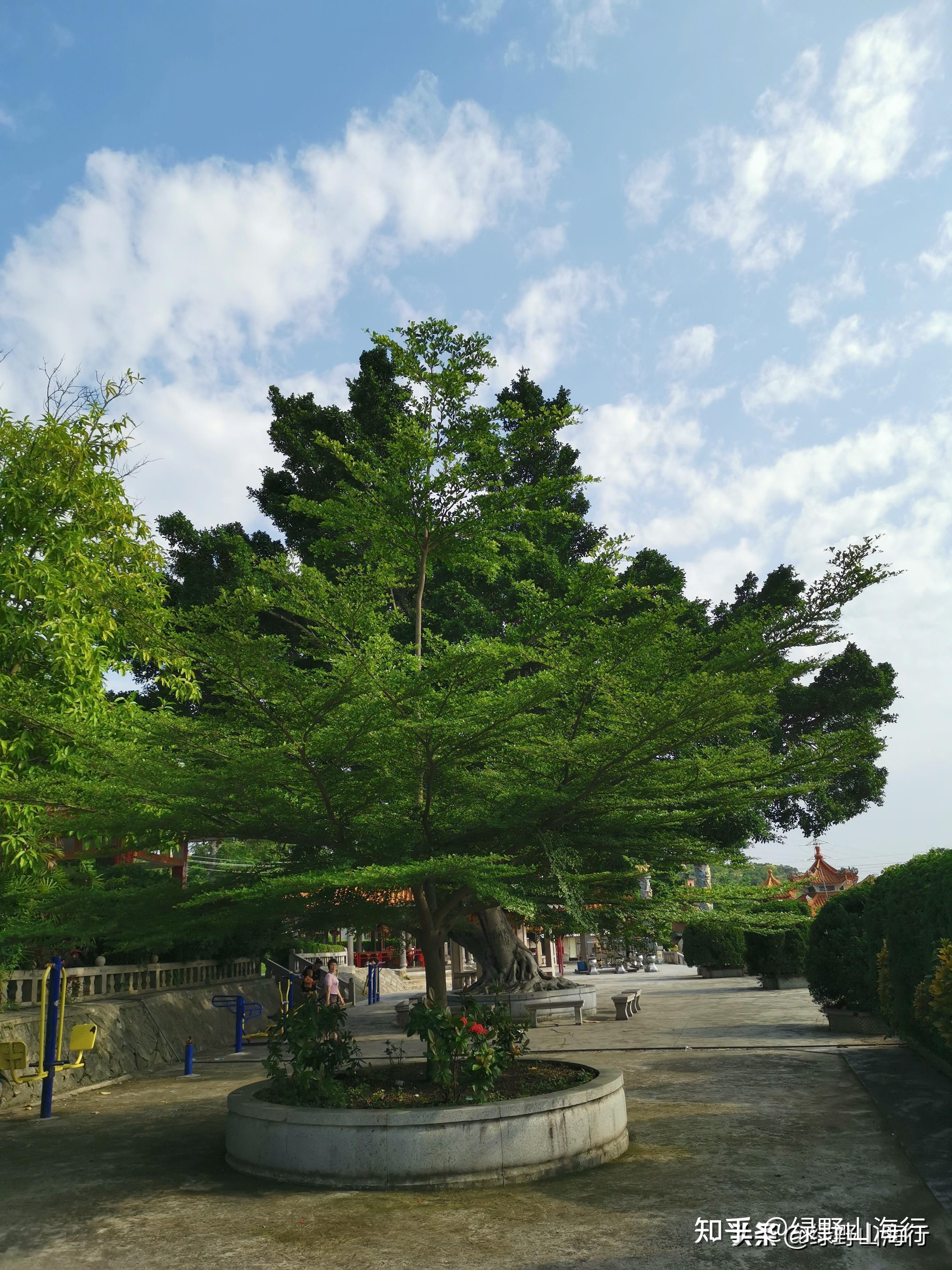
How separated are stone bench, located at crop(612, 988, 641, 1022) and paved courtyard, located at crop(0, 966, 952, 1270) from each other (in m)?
8.35

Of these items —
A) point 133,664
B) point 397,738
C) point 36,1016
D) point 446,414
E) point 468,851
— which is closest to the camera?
point 397,738

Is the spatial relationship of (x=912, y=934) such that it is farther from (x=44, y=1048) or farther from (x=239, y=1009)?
(x=239, y=1009)

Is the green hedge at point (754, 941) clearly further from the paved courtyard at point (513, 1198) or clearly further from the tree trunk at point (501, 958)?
the tree trunk at point (501, 958)

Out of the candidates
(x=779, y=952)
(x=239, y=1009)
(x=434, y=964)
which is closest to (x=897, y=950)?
(x=434, y=964)

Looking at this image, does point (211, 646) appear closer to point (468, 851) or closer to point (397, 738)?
point (397, 738)

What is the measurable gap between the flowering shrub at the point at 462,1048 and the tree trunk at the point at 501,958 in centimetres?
1301

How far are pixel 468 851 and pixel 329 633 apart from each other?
293 cm

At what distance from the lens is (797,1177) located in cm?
668

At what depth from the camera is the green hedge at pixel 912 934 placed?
8.87 meters

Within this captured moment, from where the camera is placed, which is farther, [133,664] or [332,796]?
[133,664]

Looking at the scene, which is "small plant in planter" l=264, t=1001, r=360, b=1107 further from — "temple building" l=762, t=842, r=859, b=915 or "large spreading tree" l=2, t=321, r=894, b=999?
"temple building" l=762, t=842, r=859, b=915

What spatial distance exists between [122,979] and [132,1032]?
134 centimetres

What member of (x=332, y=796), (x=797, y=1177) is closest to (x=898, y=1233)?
(x=797, y=1177)

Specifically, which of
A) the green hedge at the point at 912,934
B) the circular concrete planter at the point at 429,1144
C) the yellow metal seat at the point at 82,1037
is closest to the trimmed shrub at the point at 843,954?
the green hedge at the point at 912,934
